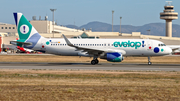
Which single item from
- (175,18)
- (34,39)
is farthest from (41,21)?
(34,39)

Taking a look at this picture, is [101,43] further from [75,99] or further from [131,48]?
[75,99]

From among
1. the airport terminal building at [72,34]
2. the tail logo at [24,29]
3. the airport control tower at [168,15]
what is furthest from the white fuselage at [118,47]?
the airport control tower at [168,15]

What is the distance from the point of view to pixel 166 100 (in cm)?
1425

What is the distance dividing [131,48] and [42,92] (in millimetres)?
27500

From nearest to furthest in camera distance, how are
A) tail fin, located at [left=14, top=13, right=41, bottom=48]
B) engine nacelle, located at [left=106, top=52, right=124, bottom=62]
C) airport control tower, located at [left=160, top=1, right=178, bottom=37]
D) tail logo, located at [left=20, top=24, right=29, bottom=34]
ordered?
engine nacelle, located at [left=106, top=52, right=124, bottom=62] < tail fin, located at [left=14, top=13, right=41, bottom=48] < tail logo, located at [left=20, top=24, right=29, bottom=34] < airport control tower, located at [left=160, top=1, right=178, bottom=37]

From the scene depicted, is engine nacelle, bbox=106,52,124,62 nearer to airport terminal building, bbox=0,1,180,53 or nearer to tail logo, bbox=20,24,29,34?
tail logo, bbox=20,24,29,34

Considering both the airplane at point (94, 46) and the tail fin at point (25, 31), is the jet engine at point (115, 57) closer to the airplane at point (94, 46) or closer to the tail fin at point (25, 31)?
the airplane at point (94, 46)

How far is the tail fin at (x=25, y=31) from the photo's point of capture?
4409cm

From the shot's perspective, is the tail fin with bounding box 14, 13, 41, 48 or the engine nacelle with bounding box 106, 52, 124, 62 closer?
the engine nacelle with bounding box 106, 52, 124, 62

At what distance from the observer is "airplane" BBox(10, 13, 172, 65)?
135ft

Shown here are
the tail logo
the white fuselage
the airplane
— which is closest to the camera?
the airplane

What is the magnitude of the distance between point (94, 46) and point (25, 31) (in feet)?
39.6

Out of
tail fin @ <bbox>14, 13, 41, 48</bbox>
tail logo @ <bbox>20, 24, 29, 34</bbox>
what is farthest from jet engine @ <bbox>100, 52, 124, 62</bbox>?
tail logo @ <bbox>20, 24, 29, 34</bbox>

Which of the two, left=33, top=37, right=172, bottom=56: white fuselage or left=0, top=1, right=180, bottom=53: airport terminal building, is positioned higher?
left=0, top=1, right=180, bottom=53: airport terminal building
